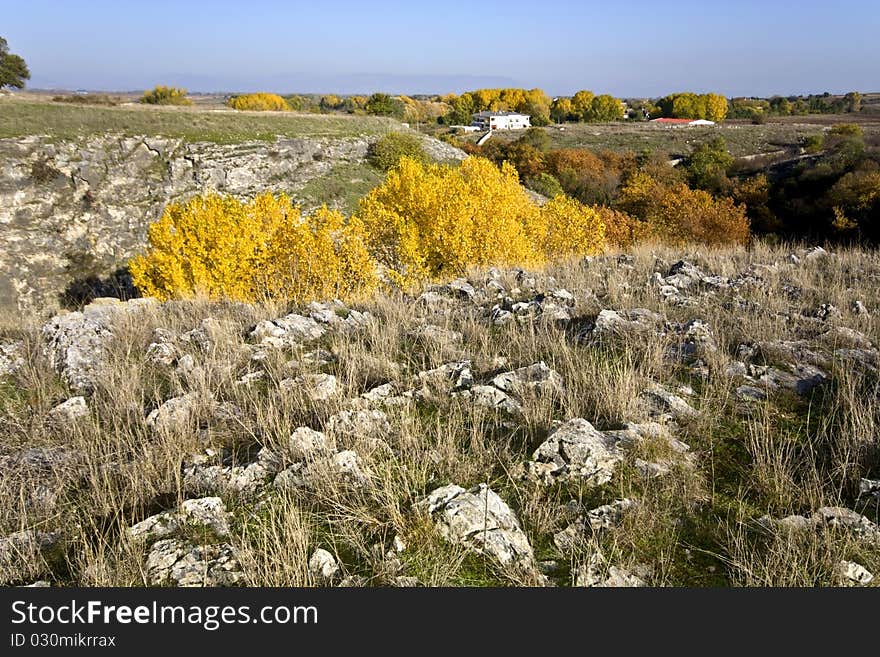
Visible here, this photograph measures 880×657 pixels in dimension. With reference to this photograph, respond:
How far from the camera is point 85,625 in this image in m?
2.04

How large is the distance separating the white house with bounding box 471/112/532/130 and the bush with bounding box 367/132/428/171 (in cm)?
4925

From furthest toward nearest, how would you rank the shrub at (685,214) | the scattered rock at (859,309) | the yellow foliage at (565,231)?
the shrub at (685,214)
the yellow foliage at (565,231)
the scattered rock at (859,309)

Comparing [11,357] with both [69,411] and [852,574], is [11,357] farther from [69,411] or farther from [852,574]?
[852,574]

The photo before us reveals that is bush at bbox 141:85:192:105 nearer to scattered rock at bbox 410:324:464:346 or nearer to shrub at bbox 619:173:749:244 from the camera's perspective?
shrub at bbox 619:173:749:244

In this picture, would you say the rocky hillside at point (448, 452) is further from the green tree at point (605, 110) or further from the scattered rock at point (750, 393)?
the green tree at point (605, 110)

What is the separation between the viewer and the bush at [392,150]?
38.2 metres

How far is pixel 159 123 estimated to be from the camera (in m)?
34.7

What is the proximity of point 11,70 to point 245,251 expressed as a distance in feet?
196

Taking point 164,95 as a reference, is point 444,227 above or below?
below

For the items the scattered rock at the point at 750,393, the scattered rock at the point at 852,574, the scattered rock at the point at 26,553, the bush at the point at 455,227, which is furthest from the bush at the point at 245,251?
the scattered rock at the point at 852,574

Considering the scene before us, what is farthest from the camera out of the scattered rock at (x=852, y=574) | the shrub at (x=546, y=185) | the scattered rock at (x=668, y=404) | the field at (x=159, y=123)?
the shrub at (x=546, y=185)

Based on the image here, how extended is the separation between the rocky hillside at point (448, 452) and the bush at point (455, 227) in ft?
32.9

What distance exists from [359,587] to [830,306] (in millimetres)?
5702

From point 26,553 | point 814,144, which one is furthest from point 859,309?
point 814,144
